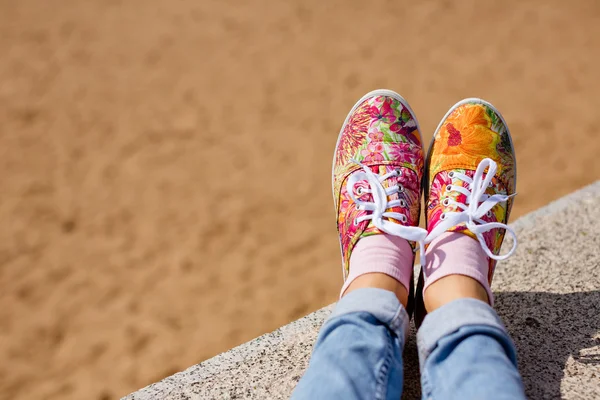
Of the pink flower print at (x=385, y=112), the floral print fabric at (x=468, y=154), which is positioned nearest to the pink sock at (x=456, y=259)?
the floral print fabric at (x=468, y=154)

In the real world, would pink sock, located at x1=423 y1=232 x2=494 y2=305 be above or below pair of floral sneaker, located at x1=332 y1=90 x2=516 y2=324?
below

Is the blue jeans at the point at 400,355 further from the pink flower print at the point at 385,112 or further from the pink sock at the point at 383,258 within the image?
the pink flower print at the point at 385,112

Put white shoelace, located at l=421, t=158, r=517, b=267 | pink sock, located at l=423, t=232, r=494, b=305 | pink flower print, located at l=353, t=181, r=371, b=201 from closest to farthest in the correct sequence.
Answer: pink sock, located at l=423, t=232, r=494, b=305 < white shoelace, located at l=421, t=158, r=517, b=267 < pink flower print, located at l=353, t=181, r=371, b=201

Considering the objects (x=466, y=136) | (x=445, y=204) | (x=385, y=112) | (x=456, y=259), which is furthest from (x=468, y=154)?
(x=456, y=259)

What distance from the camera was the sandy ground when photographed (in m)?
2.36

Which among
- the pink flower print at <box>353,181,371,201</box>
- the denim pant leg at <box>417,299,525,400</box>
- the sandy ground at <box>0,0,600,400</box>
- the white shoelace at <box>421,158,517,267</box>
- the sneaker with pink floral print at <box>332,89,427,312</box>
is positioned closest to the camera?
the denim pant leg at <box>417,299,525,400</box>

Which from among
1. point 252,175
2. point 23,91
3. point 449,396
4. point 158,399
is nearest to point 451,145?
point 449,396

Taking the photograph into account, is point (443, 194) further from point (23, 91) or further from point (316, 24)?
point (23, 91)

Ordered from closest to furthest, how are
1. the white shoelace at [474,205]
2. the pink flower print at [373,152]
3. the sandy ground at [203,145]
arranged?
1. the white shoelace at [474,205]
2. the pink flower print at [373,152]
3. the sandy ground at [203,145]

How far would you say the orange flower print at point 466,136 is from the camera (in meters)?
1.64

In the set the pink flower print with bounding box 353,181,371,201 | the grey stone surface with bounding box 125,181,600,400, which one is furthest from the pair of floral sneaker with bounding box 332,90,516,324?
the grey stone surface with bounding box 125,181,600,400

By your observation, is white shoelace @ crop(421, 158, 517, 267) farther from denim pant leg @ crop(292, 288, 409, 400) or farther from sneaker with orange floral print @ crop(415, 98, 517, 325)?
denim pant leg @ crop(292, 288, 409, 400)

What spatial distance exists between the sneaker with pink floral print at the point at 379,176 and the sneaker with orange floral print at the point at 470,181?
57 mm

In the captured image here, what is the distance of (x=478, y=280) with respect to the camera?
121 centimetres
